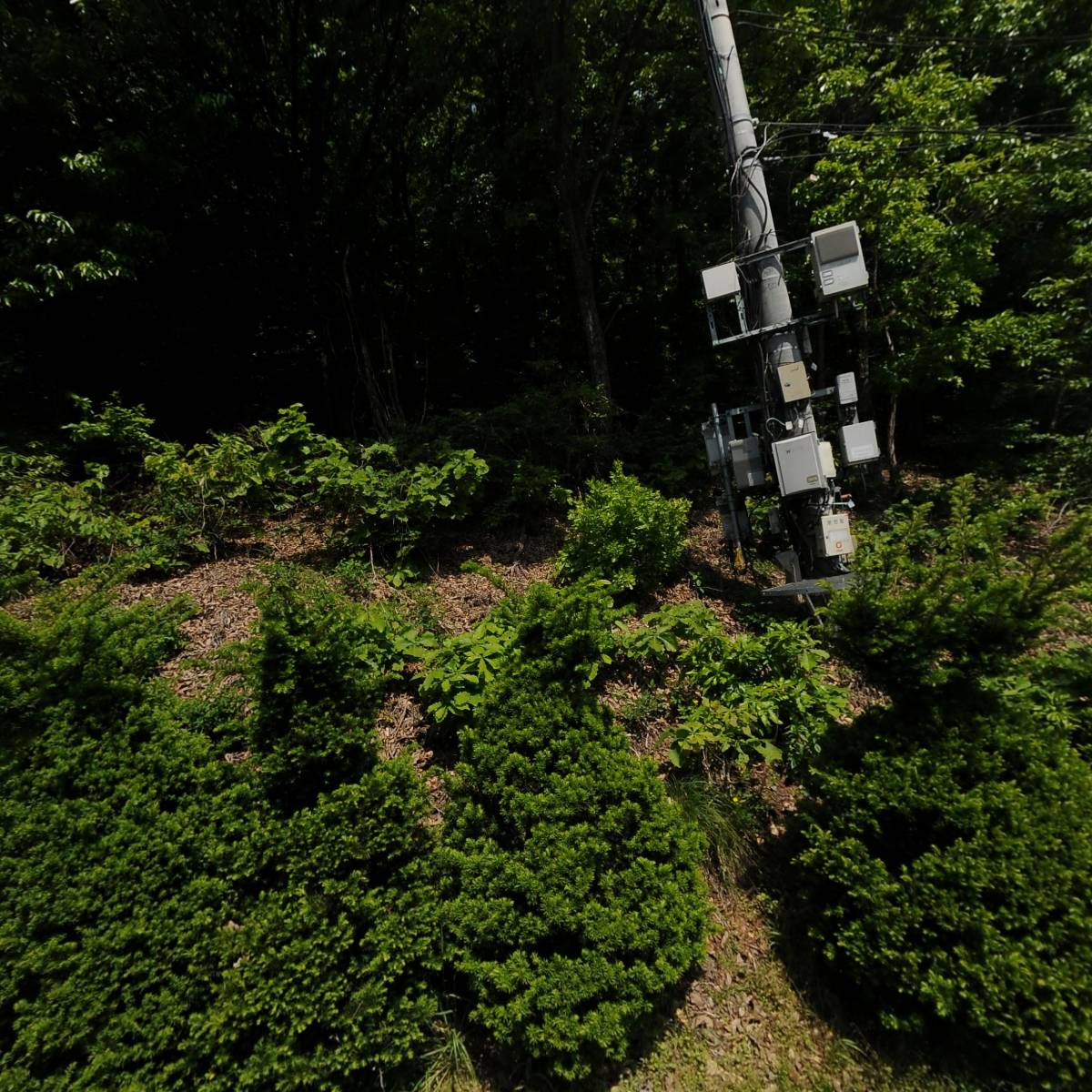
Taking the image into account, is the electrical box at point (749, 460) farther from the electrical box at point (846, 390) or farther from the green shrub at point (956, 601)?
the green shrub at point (956, 601)

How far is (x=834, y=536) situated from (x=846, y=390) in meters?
1.32

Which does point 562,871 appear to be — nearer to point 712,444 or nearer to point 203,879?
point 203,879

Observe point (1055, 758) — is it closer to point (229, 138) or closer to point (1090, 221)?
point (1090, 221)

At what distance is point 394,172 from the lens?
332 inches

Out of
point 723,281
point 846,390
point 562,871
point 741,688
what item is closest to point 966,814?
point 741,688

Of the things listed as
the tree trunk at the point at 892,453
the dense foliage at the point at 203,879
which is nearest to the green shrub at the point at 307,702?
the dense foliage at the point at 203,879

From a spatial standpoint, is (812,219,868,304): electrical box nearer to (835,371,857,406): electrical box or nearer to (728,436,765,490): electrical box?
(835,371,857,406): electrical box

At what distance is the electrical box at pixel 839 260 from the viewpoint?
3.94 m

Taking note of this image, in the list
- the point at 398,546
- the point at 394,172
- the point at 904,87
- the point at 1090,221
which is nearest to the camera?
the point at 398,546

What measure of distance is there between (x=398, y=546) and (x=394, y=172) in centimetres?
748

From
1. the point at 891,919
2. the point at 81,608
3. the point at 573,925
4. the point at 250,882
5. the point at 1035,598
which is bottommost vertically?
the point at 891,919

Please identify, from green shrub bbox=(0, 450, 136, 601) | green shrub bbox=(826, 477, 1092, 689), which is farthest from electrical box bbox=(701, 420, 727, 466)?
green shrub bbox=(0, 450, 136, 601)

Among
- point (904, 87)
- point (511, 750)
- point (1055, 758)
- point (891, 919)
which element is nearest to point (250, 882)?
point (511, 750)

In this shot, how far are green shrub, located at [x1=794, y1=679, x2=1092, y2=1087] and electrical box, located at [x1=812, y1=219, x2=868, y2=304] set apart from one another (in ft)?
10.5
